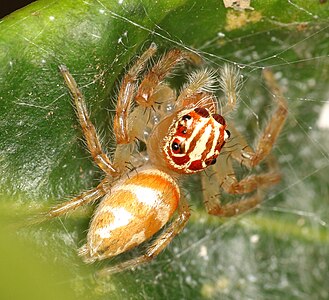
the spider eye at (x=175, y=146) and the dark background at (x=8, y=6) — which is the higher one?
the dark background at (x=8, y=6)

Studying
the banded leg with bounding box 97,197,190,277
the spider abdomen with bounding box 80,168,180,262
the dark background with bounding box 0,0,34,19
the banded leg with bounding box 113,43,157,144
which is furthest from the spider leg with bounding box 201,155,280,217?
the dark background with bounding box 0,0,34,19

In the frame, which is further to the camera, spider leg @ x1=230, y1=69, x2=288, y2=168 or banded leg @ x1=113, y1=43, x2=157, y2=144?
spider leg @ x1=230, y1=69, x2=288, y2=168

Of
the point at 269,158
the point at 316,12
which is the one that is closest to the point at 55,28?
the point at 316,12

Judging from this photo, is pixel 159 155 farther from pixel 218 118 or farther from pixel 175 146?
pixel 218 118

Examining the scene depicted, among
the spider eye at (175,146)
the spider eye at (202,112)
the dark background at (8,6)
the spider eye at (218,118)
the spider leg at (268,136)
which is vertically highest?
the dark background at (8,6)

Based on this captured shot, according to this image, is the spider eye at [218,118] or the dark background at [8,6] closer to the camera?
the dark background at [8,6]

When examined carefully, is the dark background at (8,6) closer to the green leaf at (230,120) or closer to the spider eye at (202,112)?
the green leaf at (230,120)

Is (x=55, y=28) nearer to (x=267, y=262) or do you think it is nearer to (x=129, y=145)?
(x=129, y=145)

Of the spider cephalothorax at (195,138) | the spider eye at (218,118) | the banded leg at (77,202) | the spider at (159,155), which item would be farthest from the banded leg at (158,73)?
the banded leg at (77,202)

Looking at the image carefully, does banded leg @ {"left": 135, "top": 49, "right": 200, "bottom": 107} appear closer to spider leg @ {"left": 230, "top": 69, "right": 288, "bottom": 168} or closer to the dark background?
spider leg @ {"left": 230, "top": 69, "right": 288, "bottom": 168}
